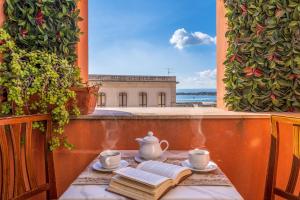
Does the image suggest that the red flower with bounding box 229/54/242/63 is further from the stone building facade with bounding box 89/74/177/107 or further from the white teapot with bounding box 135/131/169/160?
the stone building facade with bounding box 89/74/177/107

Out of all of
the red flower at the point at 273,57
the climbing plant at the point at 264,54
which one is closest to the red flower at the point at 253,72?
the climbing plant at the point at 264,54

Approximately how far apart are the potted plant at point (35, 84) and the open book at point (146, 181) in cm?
75

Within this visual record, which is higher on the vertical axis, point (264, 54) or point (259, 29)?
point (259, 29)

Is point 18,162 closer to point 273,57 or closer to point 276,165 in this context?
point 276,165

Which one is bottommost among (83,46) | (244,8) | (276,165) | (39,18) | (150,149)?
(276,165)

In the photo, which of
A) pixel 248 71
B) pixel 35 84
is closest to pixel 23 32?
pixel 35 84

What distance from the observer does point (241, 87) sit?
1962 mm

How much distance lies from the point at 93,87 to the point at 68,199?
3.45 feet

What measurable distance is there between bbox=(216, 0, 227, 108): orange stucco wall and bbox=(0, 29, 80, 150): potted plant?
4.06ft

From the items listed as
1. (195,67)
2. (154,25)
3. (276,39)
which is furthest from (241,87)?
(154,25)

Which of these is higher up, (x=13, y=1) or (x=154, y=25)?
(x=154, y=25)

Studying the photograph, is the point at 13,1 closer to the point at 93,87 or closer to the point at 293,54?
the point at 93,87

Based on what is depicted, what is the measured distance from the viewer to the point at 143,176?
990 millimetres

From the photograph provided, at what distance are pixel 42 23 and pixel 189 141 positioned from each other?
4.20 feet
